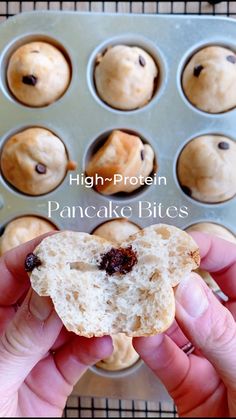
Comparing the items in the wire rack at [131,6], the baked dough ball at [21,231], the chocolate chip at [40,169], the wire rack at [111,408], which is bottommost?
the wire rack at [111,408]

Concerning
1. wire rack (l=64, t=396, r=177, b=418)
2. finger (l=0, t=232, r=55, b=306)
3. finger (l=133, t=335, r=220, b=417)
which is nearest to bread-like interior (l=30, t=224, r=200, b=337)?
finger (l=0, t=232, r=55, b=306)

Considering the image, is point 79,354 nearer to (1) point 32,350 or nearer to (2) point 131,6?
(1) point 32,350

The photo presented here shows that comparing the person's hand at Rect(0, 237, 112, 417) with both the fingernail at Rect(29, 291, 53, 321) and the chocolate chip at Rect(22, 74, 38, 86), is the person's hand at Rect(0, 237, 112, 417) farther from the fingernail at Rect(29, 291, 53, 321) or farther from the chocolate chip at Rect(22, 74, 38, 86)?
the chocolate chip at Rect(22, 74, 38, 86)

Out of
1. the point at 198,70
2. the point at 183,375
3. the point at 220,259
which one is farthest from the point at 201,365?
the point at 198,70

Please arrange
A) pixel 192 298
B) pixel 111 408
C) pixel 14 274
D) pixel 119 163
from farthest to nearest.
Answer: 1. pixel 111 408
2. pixel 119 163
3. pixel 14 274
4. pixel 192 298

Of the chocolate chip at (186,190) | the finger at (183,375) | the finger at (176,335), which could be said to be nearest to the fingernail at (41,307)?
the finger at (183,375)

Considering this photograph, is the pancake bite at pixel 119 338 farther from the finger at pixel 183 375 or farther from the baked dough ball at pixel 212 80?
the baked dough ball at pixel 212 80

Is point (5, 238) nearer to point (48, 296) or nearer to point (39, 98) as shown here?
point (39, 98)
